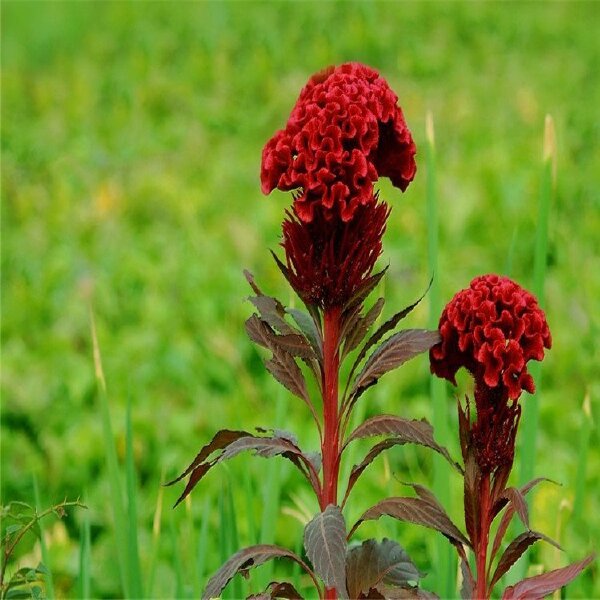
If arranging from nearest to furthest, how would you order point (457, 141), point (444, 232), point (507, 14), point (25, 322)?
point (25, 322), point (444, 232), point (457, 141), point (507, 14)

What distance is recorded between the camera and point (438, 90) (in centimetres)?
556

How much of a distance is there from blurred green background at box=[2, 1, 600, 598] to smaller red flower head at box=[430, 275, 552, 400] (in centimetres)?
51

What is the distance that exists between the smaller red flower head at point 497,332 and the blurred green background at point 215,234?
1.68 feet

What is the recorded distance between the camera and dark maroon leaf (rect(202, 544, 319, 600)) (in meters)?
1.22

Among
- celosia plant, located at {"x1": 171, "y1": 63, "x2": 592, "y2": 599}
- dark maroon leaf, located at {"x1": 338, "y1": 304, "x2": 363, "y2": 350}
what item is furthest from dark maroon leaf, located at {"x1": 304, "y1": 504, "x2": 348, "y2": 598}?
dark maroon leaf, located at {"x1": 338, "y1": 304, "x2": 363, "y2": 350}

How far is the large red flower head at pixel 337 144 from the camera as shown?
1.19 meters

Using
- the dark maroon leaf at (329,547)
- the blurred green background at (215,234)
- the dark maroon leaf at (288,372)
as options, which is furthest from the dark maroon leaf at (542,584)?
the blurred green background at (215,234)

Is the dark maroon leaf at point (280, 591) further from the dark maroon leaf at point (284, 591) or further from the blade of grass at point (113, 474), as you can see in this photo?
the blade of grass at point (113, 474)

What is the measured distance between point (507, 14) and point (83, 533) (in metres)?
5.85

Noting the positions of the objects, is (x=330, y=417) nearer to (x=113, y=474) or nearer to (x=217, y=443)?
(x=217, y=443)

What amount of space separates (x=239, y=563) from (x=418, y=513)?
8.5 inches

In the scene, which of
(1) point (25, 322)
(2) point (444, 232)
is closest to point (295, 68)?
(2) point (444, 232)

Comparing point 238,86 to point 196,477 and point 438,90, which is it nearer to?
point 438,90

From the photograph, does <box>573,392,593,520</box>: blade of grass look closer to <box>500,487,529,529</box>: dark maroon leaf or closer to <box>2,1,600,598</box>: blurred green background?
<box>2,1,600,598</box>: blurred green background
